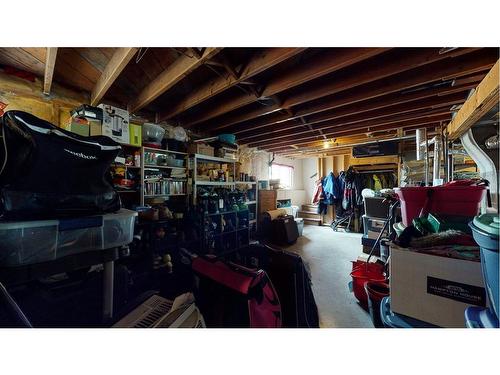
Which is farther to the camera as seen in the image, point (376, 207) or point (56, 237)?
point (376, 207)

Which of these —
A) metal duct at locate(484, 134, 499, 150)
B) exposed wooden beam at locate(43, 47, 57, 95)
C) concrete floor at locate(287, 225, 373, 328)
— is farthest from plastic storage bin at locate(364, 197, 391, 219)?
exposed wooden beam at locate(43, 47, 57, 95)

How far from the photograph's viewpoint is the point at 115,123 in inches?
68.1

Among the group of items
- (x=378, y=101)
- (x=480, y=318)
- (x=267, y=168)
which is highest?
(x=378, y=101)

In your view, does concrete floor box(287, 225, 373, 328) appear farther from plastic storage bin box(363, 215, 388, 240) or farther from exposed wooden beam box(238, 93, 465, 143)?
exposed wooden beam box(238, 93, 465, 143)

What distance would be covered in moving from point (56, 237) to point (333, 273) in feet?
8.46

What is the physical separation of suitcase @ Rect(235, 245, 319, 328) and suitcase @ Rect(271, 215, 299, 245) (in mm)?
2039

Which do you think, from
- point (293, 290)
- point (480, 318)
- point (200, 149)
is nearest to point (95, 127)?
point (200, 149)

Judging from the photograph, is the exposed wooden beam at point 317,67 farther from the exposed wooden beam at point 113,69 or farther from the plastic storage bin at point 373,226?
the plastic storage bin at point 373,226

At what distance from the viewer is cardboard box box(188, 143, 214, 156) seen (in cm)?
260

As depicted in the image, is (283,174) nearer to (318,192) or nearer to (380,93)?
(318,192)

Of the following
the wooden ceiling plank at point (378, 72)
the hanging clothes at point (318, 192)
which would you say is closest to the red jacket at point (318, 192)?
the hanging clothes at point (318, 192)
